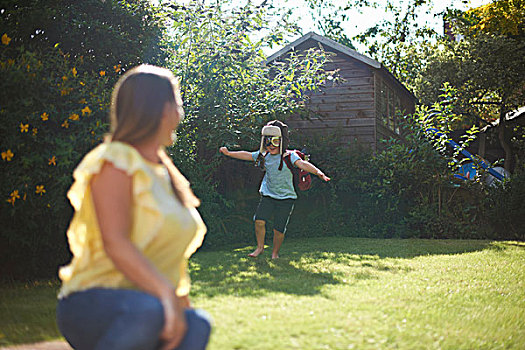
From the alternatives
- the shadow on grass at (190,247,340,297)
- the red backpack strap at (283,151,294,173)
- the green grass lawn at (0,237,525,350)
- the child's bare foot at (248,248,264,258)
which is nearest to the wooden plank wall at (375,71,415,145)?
the red backpack strap at (283,151,294,173)

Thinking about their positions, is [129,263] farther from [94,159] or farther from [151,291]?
[94,159]

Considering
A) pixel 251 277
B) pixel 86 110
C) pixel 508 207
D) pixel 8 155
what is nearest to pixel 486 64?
pixel 508 207

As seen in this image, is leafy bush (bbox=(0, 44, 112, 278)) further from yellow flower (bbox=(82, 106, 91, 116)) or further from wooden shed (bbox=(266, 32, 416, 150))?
wooden shed (bbox=(266, 32, 416, 150))

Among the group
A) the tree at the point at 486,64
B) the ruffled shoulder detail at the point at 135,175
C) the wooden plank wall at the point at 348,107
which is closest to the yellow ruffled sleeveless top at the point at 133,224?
the ruffled shoulder detail at the point at 135,175

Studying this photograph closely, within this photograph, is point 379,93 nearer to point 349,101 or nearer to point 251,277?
point 349,101

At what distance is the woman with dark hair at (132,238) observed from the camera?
1.73 metres

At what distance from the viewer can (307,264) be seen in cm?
710

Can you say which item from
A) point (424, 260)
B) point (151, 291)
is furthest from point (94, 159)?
point (424, 260)

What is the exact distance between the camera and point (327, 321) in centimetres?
385

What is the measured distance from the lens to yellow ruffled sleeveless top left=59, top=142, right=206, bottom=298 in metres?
1.80

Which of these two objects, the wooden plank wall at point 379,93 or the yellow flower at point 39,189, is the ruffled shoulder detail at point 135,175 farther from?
the wooden plank wall at point 379,93

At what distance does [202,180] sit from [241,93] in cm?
199

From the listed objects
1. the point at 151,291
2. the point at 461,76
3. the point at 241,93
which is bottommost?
the point at 151,291

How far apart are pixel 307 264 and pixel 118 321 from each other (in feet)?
18.1
